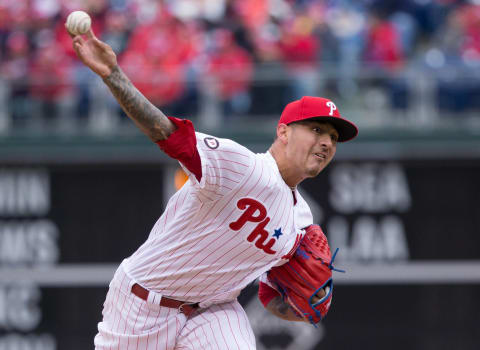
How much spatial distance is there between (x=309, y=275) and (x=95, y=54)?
1.57m

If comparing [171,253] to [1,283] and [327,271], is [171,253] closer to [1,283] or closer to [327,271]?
[327,271]

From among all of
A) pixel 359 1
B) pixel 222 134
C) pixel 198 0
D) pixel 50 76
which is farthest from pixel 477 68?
pixel 50 76

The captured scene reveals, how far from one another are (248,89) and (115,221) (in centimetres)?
182

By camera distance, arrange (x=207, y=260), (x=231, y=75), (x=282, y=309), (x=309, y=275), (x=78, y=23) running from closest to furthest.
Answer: (x=78, y=23), (x=207, y=260), (x=309, y=275), (x=282, y=309), (x=231, y=75)

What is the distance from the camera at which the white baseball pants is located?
4059 mm

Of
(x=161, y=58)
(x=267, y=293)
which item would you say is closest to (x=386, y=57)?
(x=161, y=58)

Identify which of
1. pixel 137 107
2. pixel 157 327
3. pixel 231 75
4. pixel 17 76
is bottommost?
pixel 157 327

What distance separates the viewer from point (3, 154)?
28.1ft

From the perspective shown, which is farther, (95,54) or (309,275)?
(309,275)

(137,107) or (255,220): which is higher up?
(137,107)

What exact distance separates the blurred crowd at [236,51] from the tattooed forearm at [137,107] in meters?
5.37

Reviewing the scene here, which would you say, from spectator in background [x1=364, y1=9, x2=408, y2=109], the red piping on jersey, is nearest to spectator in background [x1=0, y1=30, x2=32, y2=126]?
spectator in background [x1=364, y1=9, x2=408, y2=109]

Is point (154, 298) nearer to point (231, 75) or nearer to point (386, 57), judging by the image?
point (231, 75)

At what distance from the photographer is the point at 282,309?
176 inches
